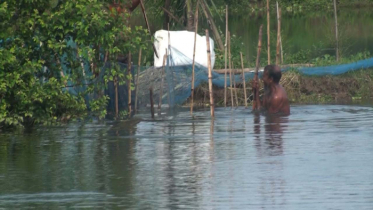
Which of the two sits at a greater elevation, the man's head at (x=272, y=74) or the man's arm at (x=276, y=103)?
the man's head at (x=272, y=74)

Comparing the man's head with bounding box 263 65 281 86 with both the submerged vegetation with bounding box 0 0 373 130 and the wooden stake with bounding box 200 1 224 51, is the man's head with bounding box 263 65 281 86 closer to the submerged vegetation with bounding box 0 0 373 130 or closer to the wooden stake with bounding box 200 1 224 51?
the submerged vegetation with bounding box 0 0 373 130

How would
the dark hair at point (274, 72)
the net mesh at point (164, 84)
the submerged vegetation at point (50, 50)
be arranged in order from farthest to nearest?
1. the net mesh at point (164, 84)
2. the dark hair at point (274, 72)
3. the submerged vegetation at point (50, 50)

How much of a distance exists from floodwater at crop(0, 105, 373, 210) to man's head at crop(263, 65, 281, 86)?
830mm

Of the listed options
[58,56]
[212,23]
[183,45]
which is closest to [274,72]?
[183,45]

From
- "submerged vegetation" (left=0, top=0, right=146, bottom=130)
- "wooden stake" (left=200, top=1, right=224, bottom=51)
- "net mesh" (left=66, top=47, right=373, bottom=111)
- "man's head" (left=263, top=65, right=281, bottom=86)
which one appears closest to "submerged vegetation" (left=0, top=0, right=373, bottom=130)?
"submerged vegetation" (left=0, top=0, right=146, bottom=130)

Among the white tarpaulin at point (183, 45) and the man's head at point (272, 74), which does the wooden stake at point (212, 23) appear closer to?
the white tarpaulin at point (183, 45)

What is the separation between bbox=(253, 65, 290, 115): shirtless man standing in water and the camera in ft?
58.7

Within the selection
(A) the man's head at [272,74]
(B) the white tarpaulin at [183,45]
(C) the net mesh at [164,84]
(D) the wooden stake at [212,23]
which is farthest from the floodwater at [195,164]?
(D) the wooden stake at [212,23]

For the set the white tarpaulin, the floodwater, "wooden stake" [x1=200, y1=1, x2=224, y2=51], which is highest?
"wooden stake" [x1=200, y1=1, x2=224, y2=51]

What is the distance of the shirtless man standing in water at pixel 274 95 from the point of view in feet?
58.7

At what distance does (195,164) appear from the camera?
12.2 meters

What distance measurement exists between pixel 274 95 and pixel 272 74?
44 cm

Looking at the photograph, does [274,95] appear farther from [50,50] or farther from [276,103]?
[50,50]

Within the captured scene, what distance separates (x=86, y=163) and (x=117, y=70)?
157 inches
